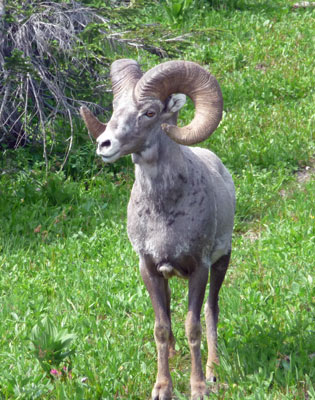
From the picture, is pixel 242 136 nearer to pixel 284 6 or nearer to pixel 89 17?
pixel 89 17

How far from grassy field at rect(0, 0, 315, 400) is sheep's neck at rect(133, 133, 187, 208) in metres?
1.27

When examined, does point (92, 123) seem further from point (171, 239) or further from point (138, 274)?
point (138, 274)

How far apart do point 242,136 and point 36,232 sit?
378 cm

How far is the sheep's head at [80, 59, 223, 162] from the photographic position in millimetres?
4523

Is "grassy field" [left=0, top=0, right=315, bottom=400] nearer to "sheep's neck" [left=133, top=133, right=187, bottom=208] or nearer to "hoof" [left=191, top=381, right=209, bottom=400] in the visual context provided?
"hoof" [left=191, top=381, right=209, bottom=400]

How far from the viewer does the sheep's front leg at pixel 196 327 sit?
4973 millimetres

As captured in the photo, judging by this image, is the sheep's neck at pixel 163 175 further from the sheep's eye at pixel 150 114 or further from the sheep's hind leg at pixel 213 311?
the sheep's hind leg at pixel 213 311

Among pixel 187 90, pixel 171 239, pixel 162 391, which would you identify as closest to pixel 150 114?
pixel 187 90

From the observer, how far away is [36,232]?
816 cm

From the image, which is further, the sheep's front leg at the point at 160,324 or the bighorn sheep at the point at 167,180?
the sheep's front leg at the point at 160,324

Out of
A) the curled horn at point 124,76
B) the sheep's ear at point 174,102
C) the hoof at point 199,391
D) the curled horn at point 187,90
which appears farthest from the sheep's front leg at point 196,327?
the curled horn at point 124,76

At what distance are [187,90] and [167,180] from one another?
2.14 feet

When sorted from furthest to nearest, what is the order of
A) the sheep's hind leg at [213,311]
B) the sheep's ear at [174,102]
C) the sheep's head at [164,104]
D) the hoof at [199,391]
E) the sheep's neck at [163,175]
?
the sheep's hind leg at [213,311] → the hoof at [199,391] → the sheep's neck at [163,175] → the sheep's ear at [174,102] → the sheep's head at [164,104]

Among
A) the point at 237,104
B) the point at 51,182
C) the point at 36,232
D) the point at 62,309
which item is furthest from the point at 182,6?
the point at 62,309
